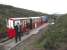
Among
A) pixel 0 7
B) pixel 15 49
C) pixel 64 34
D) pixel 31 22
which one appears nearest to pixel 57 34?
pixel 64 34

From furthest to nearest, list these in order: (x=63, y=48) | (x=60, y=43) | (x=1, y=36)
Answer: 1. (x=1, y=36)
2. (x=60, y=43)
3. (x=63, y=48)

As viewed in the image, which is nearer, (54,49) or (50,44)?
(54,49)

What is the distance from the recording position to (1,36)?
78.5ft

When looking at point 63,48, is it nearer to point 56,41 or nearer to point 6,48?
point 56,41

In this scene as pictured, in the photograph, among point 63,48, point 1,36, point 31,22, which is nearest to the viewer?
point 63,48

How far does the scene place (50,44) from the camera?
15.4 m

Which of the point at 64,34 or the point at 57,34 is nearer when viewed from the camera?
the point at 64,34

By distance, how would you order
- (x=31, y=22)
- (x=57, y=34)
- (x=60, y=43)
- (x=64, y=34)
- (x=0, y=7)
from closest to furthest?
(x=60, y=43) → (x=64, y=34) → (x=57, y=34) → (x=31, y=22) → (x=0, y=7)

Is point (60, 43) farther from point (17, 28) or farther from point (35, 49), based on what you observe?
point (17, 28)

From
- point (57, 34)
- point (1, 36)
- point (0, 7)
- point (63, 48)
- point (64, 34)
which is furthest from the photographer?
point (0, 7)

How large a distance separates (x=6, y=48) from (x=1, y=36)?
5.84m

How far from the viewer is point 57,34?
1777cm

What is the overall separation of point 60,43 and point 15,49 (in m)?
3.61

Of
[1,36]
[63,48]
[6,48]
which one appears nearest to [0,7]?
[1,36]
